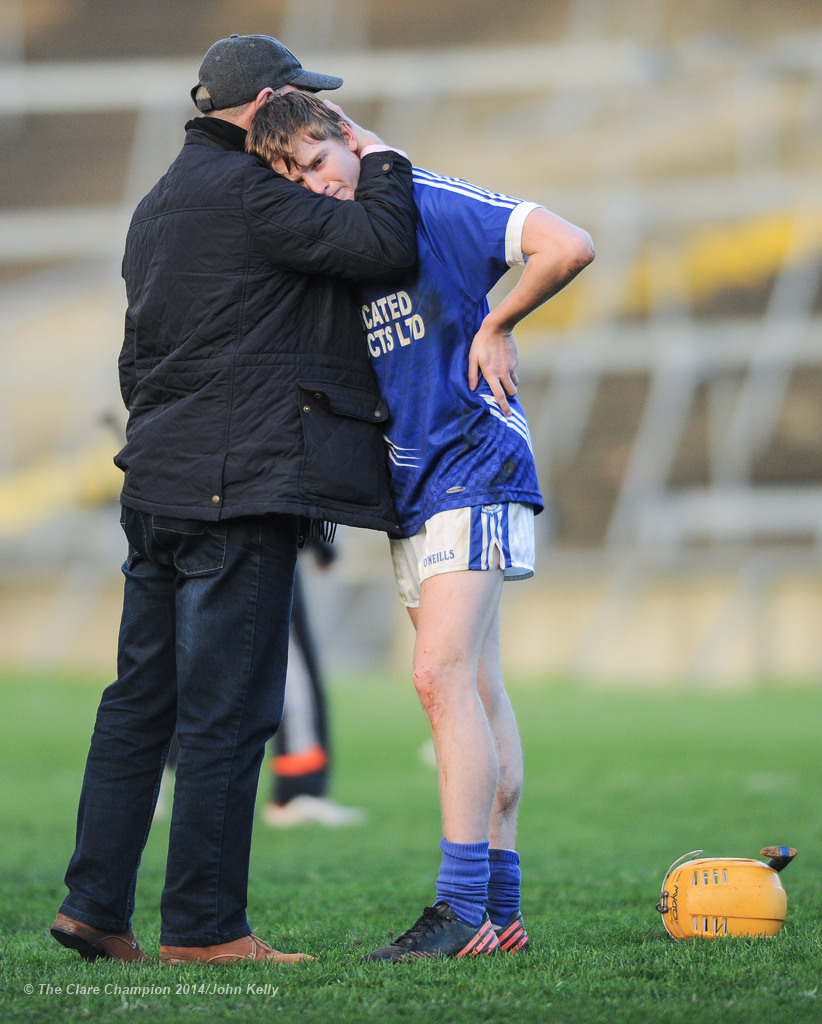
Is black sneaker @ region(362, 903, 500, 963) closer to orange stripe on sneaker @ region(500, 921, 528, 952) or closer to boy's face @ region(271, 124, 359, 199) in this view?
orange stripe on sneaker @ region(500, 921, 528, 952)

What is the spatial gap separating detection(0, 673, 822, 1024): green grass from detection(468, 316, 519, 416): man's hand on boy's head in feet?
3.99

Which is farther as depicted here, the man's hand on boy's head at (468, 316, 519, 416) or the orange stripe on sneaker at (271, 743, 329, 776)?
the orange stripe on sneaker at (271, 743, 329, 776)

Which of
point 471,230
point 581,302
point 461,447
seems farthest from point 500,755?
point 581,302

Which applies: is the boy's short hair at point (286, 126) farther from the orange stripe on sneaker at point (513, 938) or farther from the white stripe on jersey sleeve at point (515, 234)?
the orange stripe on sneaker at point (513, 938)

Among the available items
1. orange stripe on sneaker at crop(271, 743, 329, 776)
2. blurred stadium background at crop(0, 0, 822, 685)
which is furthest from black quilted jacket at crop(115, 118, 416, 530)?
blurred stadium background at crop(0, 0, 822, 685)

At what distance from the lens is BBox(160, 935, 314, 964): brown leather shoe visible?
10.00 feet

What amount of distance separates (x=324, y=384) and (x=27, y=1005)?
4.47 ft

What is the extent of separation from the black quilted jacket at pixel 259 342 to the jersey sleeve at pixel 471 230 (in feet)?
0.23

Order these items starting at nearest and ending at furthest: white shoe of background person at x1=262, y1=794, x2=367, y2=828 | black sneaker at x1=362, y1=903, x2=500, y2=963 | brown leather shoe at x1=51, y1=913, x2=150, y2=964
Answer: black sneaker at x1=362, y1=903, x2=500, y2=963 < brown leather shoe at x1=51, y1=913, x2=150, y2=964 < white shoe of background person at x1=262, y1=794, x2=367, y2=828

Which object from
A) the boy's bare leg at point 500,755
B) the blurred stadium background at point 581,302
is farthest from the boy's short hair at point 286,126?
the blurred stadium background at point 581,302

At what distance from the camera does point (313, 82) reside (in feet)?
11.1

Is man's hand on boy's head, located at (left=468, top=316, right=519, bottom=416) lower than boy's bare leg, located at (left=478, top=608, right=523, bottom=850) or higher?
higher

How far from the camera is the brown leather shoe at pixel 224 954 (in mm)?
3047

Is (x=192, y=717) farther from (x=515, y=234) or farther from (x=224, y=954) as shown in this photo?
(x=515, y=234)
